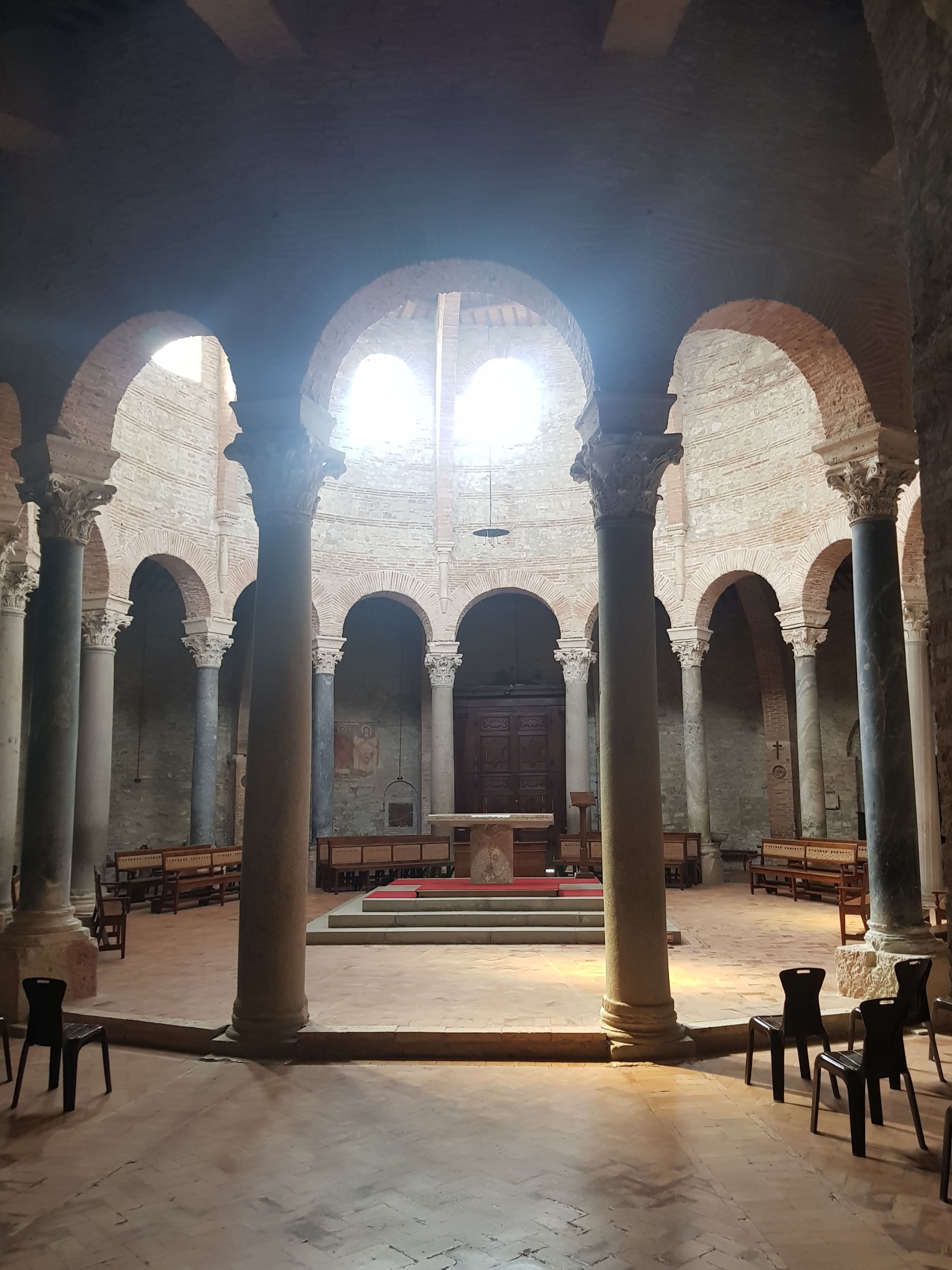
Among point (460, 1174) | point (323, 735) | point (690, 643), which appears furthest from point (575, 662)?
point (460, 1174)

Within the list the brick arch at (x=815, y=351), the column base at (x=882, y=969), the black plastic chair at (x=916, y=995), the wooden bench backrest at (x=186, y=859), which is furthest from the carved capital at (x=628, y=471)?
the wooden bench backrest at (x=186, y=859)

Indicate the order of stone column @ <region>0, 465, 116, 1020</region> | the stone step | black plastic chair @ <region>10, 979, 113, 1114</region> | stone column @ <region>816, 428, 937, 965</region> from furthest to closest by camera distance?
the stone step
stone column @ <region>0, 465, 116, 1020</region>
stone column @ <region>816, 428, 937, 965</region>
black plastic chair @ <region>10, 979, 113, 1114</region>

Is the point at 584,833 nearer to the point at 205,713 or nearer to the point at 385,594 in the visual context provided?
the point at 385,594

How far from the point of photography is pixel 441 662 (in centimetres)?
1889

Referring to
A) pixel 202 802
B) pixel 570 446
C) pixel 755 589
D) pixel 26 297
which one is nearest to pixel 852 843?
pixel 755 589

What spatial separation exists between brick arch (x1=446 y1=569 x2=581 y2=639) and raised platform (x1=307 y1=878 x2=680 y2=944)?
7062 millimetres

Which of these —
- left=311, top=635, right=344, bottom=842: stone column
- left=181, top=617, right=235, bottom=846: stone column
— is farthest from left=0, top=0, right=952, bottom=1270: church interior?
left=311, top=635, right=344, bottom=842: stone column

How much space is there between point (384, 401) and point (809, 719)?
10.6 meters

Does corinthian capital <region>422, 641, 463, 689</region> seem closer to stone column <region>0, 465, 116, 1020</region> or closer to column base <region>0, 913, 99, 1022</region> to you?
stone column <region>0, 465, 116, 1020</region>

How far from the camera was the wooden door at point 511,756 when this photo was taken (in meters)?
21.8

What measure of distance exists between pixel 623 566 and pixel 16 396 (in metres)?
6.24

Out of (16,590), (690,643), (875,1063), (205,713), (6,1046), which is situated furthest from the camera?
(690,643)

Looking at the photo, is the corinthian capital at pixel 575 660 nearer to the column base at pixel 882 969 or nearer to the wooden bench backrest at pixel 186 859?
the wooden bench backrest at pixel 186 859

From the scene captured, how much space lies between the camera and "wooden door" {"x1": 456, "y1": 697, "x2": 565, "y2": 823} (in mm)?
21828
